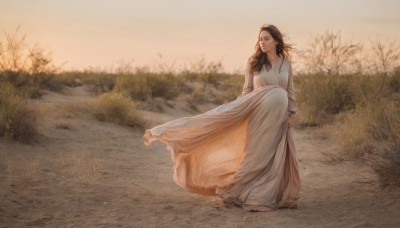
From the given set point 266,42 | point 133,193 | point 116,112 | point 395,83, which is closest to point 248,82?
point 266,42

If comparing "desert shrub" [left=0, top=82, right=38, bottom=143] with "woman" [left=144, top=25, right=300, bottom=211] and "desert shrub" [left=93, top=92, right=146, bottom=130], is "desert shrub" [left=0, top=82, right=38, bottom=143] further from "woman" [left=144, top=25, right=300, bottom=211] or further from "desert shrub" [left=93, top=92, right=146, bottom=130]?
"woman" [left=144, top=25, right=300, bottom=211]

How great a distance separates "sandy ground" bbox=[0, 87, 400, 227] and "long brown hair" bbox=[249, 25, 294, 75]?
1663 millimetres

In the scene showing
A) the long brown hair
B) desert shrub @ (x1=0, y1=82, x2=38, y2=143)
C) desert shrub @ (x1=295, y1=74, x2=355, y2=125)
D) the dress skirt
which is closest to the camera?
the dress skirt

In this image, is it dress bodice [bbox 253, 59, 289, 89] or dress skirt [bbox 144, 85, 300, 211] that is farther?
dress bodice [bbox 253, 59, 289, 89]

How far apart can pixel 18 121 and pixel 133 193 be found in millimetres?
3478

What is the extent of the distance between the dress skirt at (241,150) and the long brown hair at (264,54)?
0.31 m

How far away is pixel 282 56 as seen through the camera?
19.5 ft

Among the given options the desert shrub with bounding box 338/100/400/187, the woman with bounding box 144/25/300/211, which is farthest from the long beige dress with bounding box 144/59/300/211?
the desert shrub with bounding box 338/100/400/187

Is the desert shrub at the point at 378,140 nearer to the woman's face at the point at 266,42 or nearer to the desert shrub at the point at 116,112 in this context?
the woman's face at the point at 266,42

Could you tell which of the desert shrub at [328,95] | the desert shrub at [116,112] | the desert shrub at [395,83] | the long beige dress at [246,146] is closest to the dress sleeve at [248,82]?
the long beige dress at [246,146]

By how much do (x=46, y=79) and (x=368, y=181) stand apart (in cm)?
1295

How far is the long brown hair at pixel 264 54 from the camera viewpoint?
19.2ft

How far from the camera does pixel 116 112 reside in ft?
39.7

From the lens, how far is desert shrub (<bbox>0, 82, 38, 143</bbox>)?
869 centimetres
